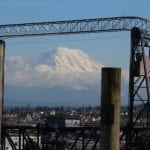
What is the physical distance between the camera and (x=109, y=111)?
76.3ft

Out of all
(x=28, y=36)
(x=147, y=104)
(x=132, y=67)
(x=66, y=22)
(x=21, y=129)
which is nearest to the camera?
(x=21, y=129)

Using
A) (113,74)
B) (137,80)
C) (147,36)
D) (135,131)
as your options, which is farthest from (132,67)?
(113,74)

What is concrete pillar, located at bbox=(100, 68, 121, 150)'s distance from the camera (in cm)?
2330

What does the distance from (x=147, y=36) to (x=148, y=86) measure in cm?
552

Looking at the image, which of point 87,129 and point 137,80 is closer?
point 87,129

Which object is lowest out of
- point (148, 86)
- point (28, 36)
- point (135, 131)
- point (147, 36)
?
point (135, 131)

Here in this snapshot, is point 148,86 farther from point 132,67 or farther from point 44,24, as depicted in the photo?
point 44,24

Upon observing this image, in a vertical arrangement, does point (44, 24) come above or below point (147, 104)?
above

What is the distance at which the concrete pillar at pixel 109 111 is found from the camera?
917 inches

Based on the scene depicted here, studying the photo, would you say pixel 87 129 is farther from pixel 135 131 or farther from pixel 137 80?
pixel 137 80

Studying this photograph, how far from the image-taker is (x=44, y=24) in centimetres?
14375

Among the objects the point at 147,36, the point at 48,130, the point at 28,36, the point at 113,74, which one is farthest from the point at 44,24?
the point at 113,74

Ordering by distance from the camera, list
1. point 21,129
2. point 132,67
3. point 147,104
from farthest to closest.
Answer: point 147,104
point 132,67
point 21,129

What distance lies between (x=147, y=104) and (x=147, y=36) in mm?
7452
